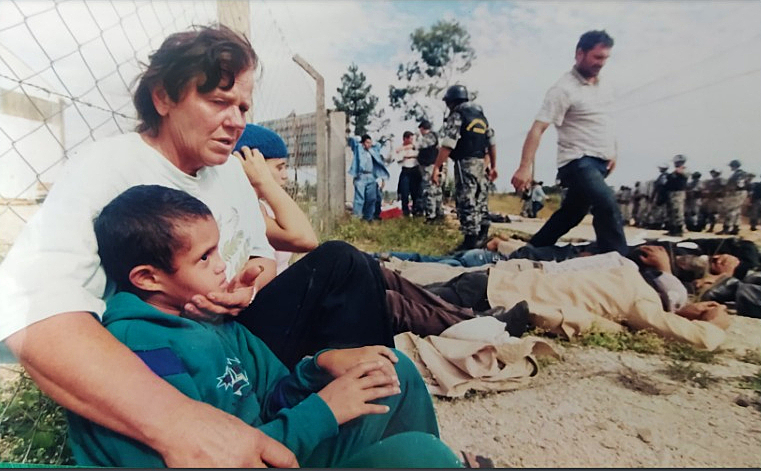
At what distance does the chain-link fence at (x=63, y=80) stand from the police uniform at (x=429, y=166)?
51 centimetres

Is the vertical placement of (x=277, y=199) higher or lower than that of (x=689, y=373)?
higher

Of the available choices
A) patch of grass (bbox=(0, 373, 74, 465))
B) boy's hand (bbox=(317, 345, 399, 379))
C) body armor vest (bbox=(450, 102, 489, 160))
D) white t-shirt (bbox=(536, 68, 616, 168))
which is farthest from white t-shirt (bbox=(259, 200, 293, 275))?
white t-shirt (bbox=(536, 68, 616, 168))

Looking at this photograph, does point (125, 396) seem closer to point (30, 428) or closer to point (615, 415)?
point (30, 428)

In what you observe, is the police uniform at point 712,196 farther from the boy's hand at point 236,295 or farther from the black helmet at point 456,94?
the boy's hand at point 236,295

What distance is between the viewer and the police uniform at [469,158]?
202 cm

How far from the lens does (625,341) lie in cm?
203

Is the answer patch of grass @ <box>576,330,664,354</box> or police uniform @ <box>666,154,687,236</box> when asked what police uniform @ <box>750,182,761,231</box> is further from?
patch of grass @ <box>576,330,664,354</box>

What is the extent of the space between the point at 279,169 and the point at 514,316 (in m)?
0.92

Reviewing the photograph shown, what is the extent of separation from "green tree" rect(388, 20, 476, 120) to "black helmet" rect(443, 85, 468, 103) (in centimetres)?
2

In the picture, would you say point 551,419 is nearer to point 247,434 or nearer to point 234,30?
point 247,434

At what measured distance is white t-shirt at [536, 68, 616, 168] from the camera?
197 centimetres

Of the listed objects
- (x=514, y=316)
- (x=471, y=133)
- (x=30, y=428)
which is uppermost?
(x=471, y=133)

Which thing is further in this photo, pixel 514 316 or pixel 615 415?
pixel 514 316

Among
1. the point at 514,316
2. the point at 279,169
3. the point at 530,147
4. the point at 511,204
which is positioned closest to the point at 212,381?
the point at 279,169
